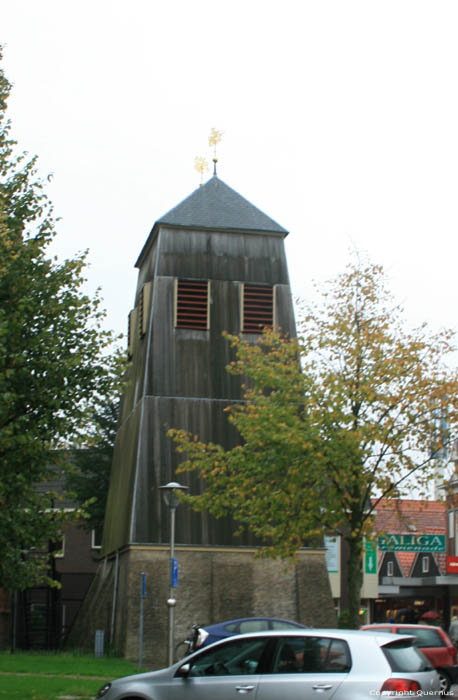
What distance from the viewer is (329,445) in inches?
953

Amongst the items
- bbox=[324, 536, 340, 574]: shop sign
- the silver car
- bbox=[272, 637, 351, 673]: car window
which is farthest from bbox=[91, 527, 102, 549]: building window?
bbox=[272, 637, 351, 673]: car window

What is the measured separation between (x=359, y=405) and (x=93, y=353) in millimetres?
7605

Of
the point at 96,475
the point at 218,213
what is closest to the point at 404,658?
the point at 218,213

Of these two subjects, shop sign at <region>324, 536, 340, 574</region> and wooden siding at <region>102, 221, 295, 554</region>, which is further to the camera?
shop sign at <region>324, 536, 340, 574</region>

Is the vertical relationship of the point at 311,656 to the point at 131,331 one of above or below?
below

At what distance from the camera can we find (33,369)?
20.3 metres

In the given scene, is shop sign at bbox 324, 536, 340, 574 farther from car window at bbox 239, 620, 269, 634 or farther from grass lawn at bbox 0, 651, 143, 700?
car window at bbox 239, 620, 269, 634

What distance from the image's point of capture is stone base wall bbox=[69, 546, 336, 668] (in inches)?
1212

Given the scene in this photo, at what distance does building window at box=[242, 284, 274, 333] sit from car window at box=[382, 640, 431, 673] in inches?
947

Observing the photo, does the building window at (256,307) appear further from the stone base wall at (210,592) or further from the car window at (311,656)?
the car window at (311,656)

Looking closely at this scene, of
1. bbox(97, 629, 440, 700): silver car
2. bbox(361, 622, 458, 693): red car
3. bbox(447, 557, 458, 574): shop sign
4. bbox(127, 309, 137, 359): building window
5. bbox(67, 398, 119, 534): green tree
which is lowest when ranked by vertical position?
bbox(361, 622, 458, 693): red car

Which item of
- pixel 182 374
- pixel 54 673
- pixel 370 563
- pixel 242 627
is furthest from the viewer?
pixel 370 563

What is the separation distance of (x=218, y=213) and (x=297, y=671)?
2721cm

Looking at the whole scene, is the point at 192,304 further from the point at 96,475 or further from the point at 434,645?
the point at 434,645
